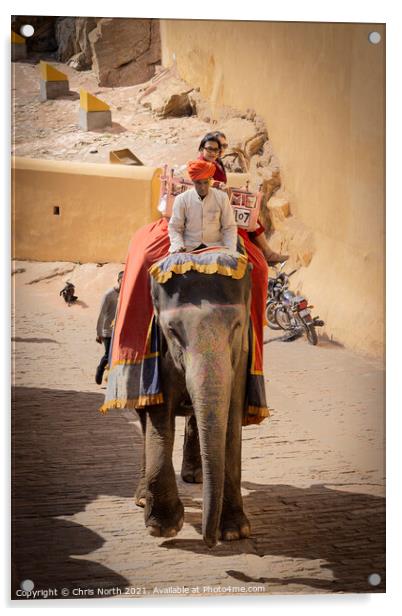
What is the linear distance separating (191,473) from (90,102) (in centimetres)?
210

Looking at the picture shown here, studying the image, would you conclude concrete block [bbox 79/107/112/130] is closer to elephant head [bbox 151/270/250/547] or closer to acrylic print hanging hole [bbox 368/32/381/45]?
elephant head [bbox 151/270/250/547]

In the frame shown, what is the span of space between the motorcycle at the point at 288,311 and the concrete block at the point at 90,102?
4.38ft

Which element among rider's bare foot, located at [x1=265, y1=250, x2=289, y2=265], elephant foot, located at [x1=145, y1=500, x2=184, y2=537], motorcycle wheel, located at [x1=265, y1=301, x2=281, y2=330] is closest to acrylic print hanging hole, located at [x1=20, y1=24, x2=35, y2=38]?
rider's bare foot, located at [x1=265, y1=250, x2=289, y2=265]

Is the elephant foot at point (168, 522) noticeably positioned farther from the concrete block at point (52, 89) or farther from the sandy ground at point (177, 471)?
the concrete block at point (52, 89)

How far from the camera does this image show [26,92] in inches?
264

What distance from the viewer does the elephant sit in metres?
5.74

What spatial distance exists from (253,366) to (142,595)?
1.32 metres

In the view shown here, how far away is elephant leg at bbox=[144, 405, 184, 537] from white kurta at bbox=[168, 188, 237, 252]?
83 cm

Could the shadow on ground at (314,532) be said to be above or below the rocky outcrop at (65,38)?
below

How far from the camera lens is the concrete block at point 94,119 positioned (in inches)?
275

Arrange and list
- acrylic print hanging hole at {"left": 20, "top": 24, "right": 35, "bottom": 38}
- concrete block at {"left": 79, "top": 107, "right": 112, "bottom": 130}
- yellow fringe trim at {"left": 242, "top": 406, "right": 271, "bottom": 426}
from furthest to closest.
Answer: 1. concrete block at {"left": 79, "top": 107, "right": 112, "bottom": 130}
2. acrylic print hanging hole at {"left": 20, "top": 24, "right": 35, "bottom": 38}
3. yellow fringe trim at {"left": 242, "top": 406, "right": 271, "bottom": 426}

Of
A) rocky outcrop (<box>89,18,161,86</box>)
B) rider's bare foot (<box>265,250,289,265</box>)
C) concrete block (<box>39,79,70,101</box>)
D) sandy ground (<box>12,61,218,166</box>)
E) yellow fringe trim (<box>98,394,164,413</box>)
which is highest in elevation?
rocky outcrop (<box>89,18,161,86</box>)

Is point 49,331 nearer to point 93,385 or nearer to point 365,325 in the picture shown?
point 93,385

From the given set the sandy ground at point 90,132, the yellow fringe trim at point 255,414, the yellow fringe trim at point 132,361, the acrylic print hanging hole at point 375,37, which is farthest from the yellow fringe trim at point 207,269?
the acrylic print hanging hole at point 375,37
